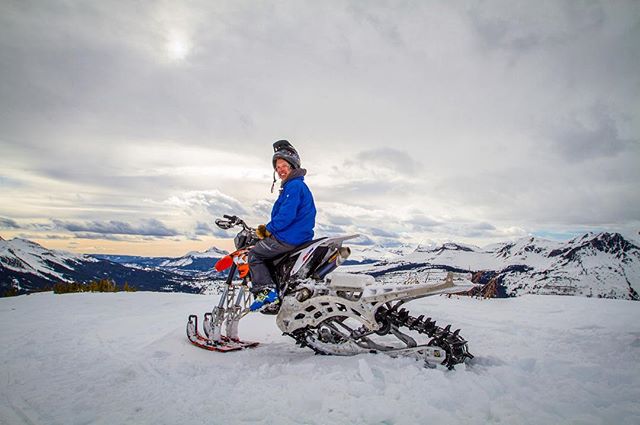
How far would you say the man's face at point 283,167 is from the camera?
582cm

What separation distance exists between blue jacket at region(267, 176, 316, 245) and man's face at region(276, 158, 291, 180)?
0.97 feet

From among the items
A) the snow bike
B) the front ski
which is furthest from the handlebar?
the front ski

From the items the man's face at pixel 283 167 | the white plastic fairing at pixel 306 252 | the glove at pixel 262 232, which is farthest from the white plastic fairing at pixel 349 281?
the man's face at pixel 283 167

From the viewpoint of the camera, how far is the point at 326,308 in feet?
16.2

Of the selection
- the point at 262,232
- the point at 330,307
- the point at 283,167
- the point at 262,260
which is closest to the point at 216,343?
the point at 262,260

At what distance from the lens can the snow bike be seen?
14.4 feet

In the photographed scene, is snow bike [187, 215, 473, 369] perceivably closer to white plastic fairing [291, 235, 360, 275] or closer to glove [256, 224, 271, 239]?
white plastic fairing [291, 235, 360, 275]

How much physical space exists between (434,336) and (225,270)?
12.3 ft

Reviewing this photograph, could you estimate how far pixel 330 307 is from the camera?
4910mm

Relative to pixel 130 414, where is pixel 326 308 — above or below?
above

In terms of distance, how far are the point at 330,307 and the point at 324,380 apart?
1.29 meters

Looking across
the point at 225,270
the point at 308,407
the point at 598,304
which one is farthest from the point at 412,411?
the point at 598,304

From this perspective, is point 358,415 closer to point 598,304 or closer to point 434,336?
point 434,336

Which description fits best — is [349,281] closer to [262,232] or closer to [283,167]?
[262,232]
